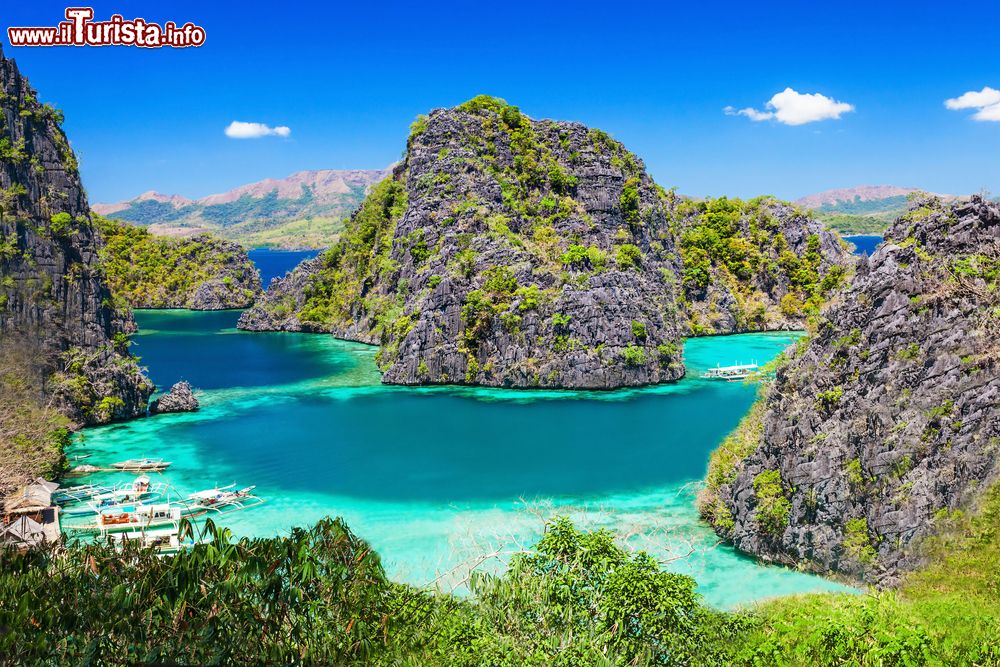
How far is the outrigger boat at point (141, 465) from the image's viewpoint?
3872 cm

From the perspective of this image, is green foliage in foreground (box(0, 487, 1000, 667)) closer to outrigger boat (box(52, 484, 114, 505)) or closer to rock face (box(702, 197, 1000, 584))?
rock face (box(702, 197, 1000, 584))

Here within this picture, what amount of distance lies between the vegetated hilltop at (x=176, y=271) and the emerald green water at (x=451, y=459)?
69.7 metres

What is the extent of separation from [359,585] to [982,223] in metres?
23.5

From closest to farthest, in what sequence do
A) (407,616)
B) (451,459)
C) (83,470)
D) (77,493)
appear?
(407,616)
(77,493)
(83,470)
(451,459)

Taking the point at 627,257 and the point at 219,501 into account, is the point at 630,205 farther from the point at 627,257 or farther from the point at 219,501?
the point at 219,501

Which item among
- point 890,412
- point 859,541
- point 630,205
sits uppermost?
point 630,205

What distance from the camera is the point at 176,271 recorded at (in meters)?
140

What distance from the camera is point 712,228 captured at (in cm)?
10006

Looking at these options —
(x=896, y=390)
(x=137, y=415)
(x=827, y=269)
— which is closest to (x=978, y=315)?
(x=896, y=390)

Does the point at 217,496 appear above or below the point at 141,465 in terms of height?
below

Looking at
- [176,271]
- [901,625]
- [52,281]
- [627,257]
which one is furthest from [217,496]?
[176,271]

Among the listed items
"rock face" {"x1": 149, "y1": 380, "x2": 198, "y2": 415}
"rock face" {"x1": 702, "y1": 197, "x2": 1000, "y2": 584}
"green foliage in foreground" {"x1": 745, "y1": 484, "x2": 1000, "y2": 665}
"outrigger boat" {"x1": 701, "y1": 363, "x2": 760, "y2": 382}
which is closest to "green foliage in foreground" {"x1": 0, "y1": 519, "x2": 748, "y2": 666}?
"green foliage in foreground" {"x1": 745, "y1": 484, "x2": 1000, "y2": 665}

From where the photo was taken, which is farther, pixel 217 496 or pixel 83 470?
pixel 83 470

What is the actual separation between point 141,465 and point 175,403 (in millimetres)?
14958
